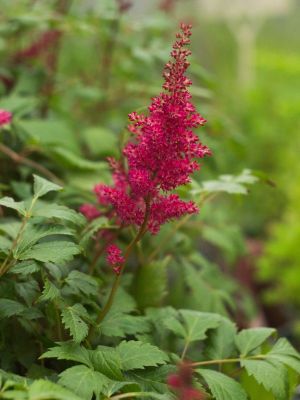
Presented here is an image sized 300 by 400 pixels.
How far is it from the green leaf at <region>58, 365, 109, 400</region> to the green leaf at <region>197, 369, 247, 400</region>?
16 centimetres

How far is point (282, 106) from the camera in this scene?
10.7 feet

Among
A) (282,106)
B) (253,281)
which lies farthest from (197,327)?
(282,106)

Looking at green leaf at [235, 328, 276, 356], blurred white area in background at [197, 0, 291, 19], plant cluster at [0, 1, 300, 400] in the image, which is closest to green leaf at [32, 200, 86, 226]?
plant cluster at [0, 1, 300, 400]

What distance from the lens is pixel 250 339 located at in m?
1.02

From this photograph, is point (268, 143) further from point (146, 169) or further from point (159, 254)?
point (146, 169)

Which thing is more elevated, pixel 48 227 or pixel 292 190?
pixel 292 190

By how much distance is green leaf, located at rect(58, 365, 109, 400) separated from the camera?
782 millimetres

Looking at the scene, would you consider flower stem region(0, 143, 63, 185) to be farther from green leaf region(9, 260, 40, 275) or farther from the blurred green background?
green leaf region(9, 260, 40, 275)

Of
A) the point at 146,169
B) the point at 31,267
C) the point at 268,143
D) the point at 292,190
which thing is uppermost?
the point at 268,143

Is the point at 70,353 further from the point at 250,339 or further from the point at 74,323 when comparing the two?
the point at 250,339

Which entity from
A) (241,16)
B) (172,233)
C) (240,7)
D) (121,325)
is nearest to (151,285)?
(172,233)

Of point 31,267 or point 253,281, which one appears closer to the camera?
point 31,267

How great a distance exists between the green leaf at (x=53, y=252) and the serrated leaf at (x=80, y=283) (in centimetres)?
5

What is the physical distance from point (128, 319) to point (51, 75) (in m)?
0.94
